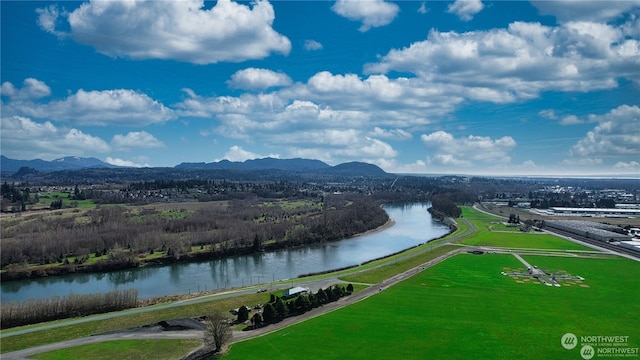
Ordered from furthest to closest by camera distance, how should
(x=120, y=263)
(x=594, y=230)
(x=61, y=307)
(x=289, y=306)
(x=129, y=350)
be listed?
1. (x=594, y=230)
2. (x=120, y=263)
3. (x=61, y=307)
4. (x=289, y=306)
5. (x=129, y=350)

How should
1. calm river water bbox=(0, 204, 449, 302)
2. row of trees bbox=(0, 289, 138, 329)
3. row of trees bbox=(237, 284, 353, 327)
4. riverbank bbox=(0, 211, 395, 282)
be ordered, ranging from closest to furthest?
row of trees bbox=(237, 284, 353, 327), row of trees bbox=(0, 289, 138, 329), calm river water bbox=(0, 204, 449, 302), riverbank bbox=(0, 211, 395, 282)

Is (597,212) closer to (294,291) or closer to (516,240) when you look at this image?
(516,240)

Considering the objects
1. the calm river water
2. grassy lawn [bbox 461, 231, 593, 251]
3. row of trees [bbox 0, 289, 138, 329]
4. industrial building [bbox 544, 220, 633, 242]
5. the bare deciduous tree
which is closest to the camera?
the bare deciduous tree

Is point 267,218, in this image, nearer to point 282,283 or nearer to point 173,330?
point 282,283

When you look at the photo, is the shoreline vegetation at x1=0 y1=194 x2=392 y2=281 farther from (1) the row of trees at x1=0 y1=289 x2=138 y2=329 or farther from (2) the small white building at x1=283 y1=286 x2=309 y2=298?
(2) the small white building at x1=283 y1=286 x2=309 y2=298

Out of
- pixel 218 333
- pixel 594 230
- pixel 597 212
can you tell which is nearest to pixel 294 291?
pixel 218 333

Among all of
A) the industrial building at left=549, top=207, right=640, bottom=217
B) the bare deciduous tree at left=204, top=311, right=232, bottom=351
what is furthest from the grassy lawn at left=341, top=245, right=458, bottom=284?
the industrial building at left=549, top=207, right=640, bottom=217
